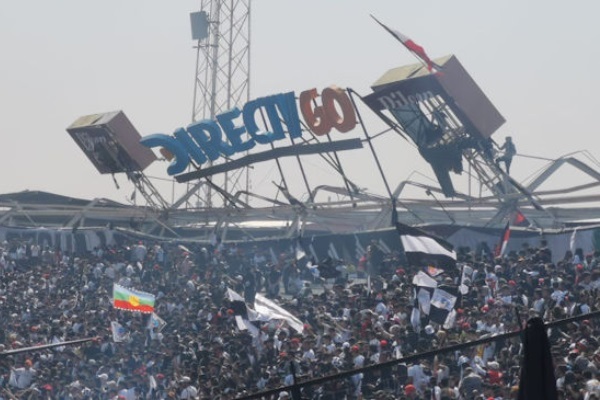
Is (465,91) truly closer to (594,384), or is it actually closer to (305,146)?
(305,146)

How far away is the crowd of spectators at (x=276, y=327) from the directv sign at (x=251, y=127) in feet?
8.79

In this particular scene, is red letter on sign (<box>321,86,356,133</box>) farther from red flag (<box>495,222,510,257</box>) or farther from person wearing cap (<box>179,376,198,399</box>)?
person wearing cap (<box>179,376,198,399</box>)

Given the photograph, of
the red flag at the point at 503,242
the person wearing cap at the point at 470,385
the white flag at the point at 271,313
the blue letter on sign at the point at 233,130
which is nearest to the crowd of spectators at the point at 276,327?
the person wearing cap at the point at 470,385

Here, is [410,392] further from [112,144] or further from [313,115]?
[112,144]

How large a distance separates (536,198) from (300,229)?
265 inches

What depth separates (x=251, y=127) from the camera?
3141cm

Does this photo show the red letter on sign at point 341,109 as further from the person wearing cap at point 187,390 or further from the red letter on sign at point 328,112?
the person wearing cap at point 187,390

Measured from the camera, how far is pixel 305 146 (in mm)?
30328

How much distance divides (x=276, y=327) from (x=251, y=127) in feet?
35.7

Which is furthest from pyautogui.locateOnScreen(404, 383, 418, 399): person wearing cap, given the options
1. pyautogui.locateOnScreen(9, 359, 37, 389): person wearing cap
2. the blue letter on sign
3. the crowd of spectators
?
the blue letter on sign

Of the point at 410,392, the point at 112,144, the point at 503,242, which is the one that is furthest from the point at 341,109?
the point at 410,392

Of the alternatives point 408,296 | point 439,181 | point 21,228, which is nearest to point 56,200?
point 21,228

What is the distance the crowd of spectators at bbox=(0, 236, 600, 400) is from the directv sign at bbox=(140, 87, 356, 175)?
2678 mm

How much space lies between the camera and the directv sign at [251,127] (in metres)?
29.5
